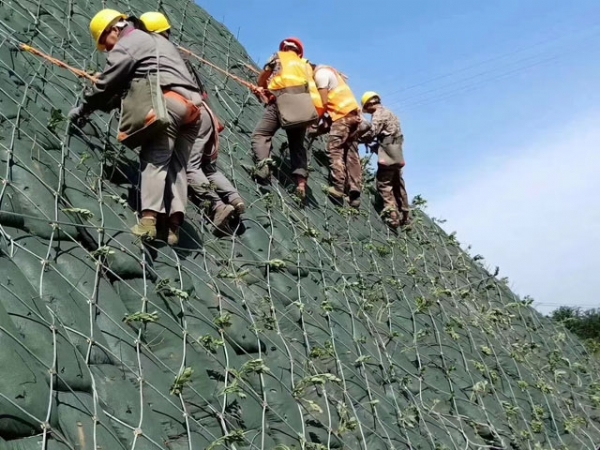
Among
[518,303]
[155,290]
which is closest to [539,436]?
[518,303]

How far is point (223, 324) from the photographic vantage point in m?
3.59

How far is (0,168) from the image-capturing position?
11.1 ft

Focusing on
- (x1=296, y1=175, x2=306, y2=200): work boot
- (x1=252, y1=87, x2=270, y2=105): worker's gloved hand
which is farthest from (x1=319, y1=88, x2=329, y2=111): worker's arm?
(x1=296, y1=175, x2=306, y2=200): work boot

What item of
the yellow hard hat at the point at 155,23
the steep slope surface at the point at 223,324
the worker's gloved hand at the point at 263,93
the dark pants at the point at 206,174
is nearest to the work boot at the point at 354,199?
the steep slope surface at the point at 223,324

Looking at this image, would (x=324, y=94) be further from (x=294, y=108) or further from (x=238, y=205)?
(x=238, y=205)

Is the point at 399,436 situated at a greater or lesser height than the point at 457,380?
lesser

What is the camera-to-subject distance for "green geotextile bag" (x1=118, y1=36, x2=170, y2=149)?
12.5 ft

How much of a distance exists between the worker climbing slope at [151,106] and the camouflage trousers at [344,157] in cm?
248

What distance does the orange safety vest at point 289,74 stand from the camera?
5801 mm

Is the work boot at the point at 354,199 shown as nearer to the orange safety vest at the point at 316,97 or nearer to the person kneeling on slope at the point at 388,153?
the person kneeling on slope at the point at 388,153

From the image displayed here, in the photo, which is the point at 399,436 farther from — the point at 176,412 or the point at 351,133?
the point at 351,133

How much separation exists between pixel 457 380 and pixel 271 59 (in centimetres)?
263

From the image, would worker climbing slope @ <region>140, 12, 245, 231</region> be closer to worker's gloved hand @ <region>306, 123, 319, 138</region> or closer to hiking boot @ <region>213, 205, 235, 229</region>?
hiking boot @ <region>213, 205, 235, 229</region>

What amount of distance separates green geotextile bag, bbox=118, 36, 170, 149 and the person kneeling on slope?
11.0 ft
